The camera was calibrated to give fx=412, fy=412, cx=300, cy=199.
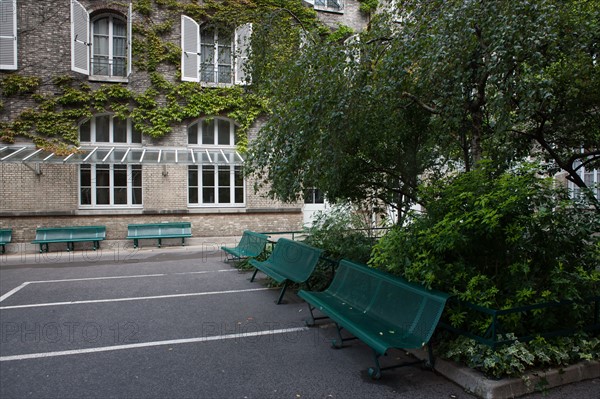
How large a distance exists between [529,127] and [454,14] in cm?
311

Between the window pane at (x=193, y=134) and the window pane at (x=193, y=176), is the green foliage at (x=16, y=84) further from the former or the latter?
the window pane at (x=193, y=176)

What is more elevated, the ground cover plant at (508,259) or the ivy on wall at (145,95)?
the ivy on wall at (145,95)

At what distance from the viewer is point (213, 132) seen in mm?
16953

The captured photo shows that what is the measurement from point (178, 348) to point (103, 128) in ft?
43.0

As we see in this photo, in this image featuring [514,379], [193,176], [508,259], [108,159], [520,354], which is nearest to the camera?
[514,379]

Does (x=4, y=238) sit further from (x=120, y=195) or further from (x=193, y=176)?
(x=193, y=176)

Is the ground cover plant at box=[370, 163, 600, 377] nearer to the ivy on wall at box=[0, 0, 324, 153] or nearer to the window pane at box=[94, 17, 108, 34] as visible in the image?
the ivy on wall at box=[0, 0, 324, 153]

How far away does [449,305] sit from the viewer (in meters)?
4.45

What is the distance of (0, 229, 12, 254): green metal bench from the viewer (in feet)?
44.8

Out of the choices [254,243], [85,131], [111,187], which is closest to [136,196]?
[111,187]

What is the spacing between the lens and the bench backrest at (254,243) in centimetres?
951

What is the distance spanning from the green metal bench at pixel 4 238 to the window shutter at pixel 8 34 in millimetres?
5615

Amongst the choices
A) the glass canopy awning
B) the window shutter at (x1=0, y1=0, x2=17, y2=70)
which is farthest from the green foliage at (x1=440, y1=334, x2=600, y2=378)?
the window shutter at (x1=0, y1=0, x2=17, y2=70)

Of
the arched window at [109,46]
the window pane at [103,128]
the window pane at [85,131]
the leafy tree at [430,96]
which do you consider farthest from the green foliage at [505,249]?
the arched window at [109,46]
